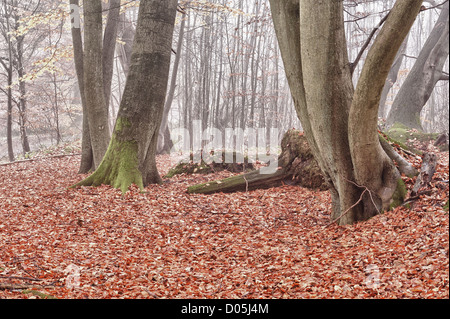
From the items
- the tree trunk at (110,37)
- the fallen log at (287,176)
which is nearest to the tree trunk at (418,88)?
the fallen log at (287,176)

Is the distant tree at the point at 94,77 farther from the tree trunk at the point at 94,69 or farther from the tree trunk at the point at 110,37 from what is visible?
the tree trunk at the point at 110,37

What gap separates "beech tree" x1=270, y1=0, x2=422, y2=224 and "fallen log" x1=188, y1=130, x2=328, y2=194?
2261 millimetres

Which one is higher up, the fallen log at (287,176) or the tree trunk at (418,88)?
the tree trunk at (418,88)

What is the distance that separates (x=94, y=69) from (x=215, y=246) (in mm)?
6013

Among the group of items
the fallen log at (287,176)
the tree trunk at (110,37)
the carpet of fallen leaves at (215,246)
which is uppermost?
the tree trunk at (110,37)

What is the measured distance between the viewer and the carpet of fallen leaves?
8.72 ft

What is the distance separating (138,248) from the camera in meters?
4.34

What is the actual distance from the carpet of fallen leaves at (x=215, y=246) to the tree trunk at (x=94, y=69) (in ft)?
8.17

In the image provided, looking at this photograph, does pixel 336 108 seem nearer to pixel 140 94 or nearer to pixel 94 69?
pixel 140 94

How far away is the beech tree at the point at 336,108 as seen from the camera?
3.94 m

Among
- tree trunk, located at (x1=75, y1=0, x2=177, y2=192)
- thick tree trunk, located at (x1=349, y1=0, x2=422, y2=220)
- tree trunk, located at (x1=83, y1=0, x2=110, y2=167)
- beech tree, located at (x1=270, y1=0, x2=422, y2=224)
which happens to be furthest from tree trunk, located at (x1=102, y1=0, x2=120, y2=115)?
thick tree trunk, located at (x1=349, y1=0, x2=422, y2=220)
